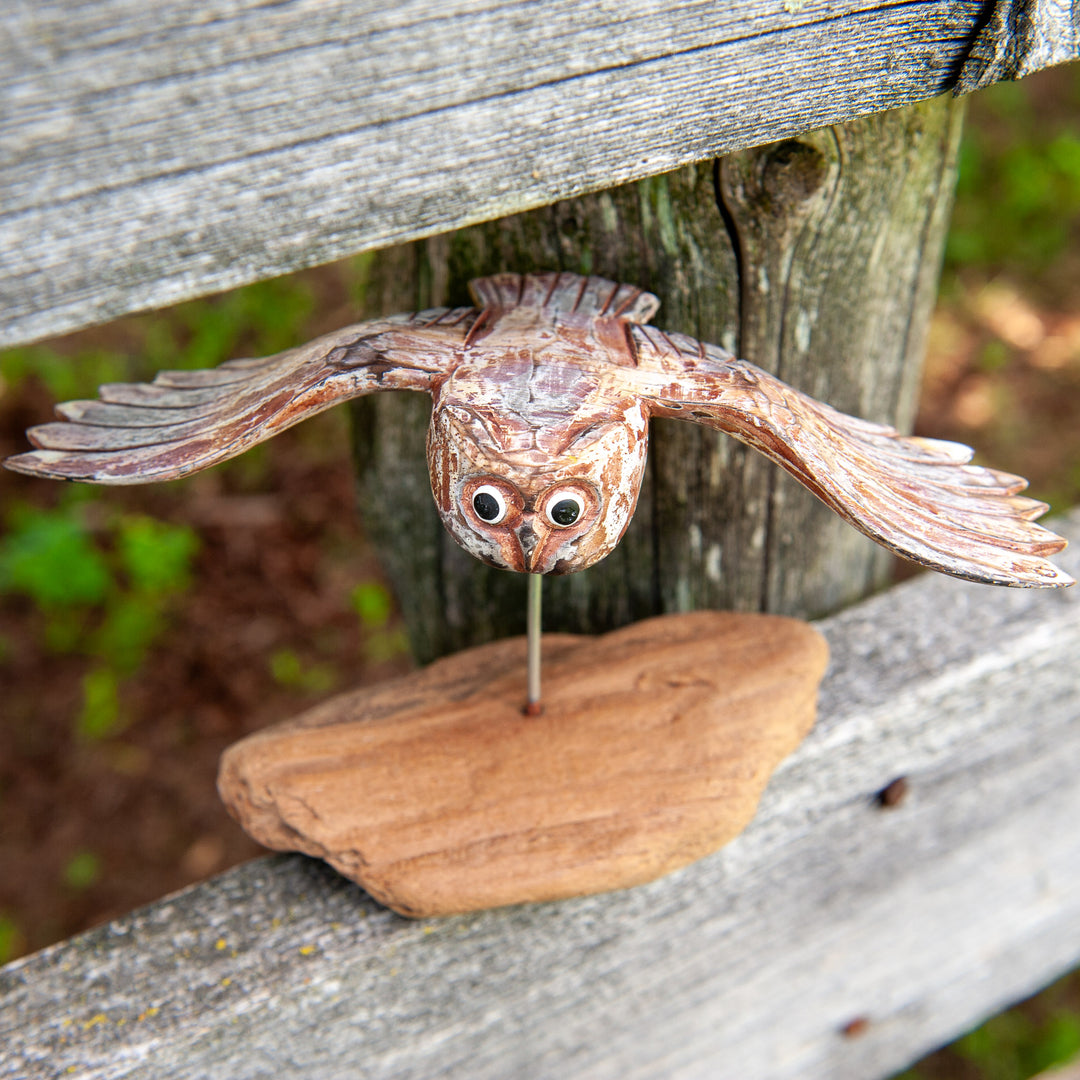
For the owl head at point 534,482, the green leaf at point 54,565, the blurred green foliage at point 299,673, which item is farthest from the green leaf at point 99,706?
the owl head at point 534,482

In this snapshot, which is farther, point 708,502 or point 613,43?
point 708,502

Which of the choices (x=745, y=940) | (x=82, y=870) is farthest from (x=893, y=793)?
(x=82, y=870)

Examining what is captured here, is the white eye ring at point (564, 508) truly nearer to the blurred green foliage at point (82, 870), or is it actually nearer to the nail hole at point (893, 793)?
the nail hole at point (893, 793)

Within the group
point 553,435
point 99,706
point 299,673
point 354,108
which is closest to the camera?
point 354,108

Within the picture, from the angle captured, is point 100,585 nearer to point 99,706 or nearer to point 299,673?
point 99,706

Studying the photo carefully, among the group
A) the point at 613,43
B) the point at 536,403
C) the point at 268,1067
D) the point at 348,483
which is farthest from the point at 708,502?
the point at 348,483

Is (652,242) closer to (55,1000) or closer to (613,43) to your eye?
(613,43)
